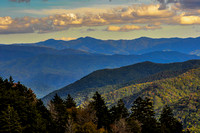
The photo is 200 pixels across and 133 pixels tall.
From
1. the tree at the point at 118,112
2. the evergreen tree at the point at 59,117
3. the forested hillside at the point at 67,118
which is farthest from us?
the tree at the point at 118,112

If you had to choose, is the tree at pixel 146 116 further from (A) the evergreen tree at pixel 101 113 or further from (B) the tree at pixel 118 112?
(A) the evergreen tree at pixel 101 113

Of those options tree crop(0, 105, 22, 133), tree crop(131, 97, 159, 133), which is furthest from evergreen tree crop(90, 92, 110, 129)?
tree crop(0, 105, 22, 133)

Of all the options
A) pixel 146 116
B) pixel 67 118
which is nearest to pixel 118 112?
pixel 146 116

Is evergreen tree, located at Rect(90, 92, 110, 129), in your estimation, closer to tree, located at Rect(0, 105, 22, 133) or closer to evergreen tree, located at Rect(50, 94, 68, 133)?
evergreen tree, located at Rect(50, 94, 68, 133)

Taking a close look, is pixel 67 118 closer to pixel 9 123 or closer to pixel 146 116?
pixel 9 123

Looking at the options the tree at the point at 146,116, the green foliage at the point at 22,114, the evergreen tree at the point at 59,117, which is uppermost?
the green foliage at the point at 22,114

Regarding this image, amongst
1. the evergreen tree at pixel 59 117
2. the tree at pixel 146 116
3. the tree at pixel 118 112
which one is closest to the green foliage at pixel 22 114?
the evergreen tree at pixel 59 117

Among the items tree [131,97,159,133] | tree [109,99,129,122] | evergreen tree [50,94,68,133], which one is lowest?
tree [131,97,159,133]

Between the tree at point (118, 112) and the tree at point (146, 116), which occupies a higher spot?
the tree at point (118, 112)

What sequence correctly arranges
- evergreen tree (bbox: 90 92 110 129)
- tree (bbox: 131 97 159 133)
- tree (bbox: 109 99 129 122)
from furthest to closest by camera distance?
tree (bbox: 131 97 159 133)
tree (bbox: 109 99 129 122)
evergreen tree (bbox: 90 92 110 129)

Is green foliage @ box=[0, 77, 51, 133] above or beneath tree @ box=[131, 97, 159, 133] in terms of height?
above

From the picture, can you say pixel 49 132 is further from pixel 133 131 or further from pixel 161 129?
pixel 161 129
